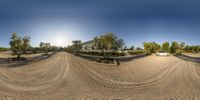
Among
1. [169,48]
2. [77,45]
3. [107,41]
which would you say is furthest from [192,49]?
[107,41]

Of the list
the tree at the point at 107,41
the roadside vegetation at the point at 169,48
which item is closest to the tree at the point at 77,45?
the roadside vegetation at the point at 169,48

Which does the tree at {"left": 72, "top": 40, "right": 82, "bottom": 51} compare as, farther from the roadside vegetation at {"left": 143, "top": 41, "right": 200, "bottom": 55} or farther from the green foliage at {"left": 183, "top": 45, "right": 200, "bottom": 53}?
the green foliage at {"left": 183, "top": 45, "right": 200, "bottom": 53}

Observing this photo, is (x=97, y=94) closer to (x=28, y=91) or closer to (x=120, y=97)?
(x=120, y=97)

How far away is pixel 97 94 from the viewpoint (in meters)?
6.67

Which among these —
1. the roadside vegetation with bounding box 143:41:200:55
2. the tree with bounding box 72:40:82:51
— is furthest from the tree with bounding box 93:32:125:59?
the tree with bounding box 72:40:82:51

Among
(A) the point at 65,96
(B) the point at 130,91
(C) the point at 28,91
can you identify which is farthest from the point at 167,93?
(C) the point at 28,91

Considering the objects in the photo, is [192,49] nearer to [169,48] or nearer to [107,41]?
[169,48]

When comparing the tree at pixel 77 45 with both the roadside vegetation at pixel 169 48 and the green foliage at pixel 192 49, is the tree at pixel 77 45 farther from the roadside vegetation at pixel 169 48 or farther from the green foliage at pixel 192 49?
the green foliage at pixel 192 49

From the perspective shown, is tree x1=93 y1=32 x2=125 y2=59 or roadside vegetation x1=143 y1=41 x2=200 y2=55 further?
roadside vegetation x1=143 y1=41 x2=200 y2=55

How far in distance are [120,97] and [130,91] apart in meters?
1.05

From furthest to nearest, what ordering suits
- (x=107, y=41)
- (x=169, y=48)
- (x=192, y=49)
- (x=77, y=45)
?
(x=77, y=45)
(x=192, y=49)
(x=169, y=48)
(x=107, y=41)

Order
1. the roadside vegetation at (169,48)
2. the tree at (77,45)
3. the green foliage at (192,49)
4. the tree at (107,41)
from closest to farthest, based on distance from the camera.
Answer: the tree at (107,41)
the roadside vegetation at (169,48)
the green foliage at (192,49)
the tree at (77,45)

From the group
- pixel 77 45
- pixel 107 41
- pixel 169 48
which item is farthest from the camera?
pixel 77 45

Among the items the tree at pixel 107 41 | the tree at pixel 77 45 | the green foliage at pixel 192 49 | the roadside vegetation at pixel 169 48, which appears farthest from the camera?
the tree at pixel 77 45
